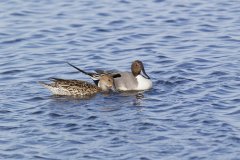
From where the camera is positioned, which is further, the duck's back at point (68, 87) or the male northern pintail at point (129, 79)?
the male northern pintail at point (129, 79)

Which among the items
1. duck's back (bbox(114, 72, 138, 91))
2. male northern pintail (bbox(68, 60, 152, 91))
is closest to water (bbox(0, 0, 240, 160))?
male northern pintail (bbox(68, 60, 152, 91))

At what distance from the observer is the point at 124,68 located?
17.0 metres

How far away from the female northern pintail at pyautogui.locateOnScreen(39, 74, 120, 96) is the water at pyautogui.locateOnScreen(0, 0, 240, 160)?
7.5 inches

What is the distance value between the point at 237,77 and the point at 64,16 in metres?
6.74

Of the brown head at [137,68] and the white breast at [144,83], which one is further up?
the brown head at [137,68]

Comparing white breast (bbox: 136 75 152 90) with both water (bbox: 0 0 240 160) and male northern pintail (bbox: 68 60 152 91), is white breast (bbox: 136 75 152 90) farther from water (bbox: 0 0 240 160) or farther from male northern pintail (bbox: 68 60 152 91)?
water (bbox: 0 0 240 160)

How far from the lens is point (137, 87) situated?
15781 millimetres

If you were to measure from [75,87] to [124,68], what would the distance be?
2100 millimetres

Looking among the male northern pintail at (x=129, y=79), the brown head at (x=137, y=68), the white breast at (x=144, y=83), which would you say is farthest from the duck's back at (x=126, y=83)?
the brown head at (x=137, y=68)

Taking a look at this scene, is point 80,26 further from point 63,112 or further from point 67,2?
point 63,112

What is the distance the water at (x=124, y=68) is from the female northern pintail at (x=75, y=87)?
191mm

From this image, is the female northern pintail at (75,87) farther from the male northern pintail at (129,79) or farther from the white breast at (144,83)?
the white breast at (144,83)

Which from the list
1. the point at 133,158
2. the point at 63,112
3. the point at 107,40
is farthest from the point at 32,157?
the point at 107,40

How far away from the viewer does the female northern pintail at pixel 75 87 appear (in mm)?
15078
